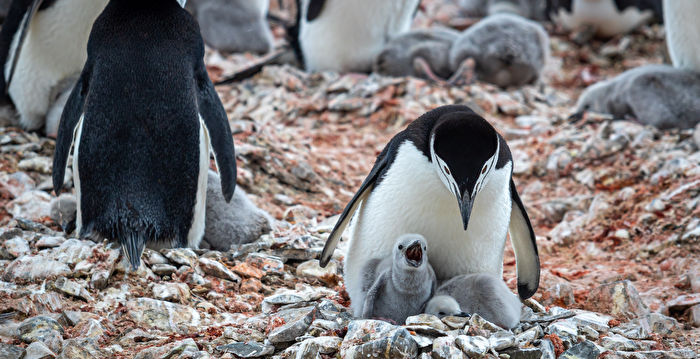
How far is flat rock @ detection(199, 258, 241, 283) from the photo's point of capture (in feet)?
9.83

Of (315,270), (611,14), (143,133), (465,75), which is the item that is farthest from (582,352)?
(611,14)

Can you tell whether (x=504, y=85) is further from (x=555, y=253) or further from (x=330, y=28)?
(x=555, y=253)

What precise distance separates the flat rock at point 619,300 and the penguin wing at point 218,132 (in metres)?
1.44

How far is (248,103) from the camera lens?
5828 millimetres

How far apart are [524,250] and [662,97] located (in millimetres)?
2586

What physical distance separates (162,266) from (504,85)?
393cm

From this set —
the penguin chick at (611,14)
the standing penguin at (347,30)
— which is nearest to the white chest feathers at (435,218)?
the standing penguin at (347,30)

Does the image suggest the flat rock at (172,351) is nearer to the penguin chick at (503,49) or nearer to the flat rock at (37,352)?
the flat rock at (37,352)

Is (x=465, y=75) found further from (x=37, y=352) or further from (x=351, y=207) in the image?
(x=37, y=352)

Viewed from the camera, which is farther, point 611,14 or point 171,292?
point 611,14

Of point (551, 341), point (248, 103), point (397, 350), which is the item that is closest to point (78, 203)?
point (397, 350)

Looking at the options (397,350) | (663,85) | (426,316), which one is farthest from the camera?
(663,85)

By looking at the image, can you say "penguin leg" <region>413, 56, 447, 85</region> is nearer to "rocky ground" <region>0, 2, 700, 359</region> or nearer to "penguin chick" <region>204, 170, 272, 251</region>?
"rocky ground" <region>0, 2, 700, 359</region>

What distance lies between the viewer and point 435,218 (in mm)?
2629
